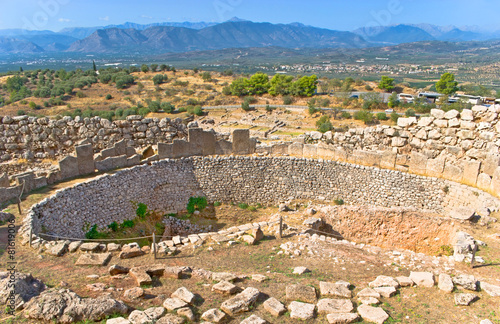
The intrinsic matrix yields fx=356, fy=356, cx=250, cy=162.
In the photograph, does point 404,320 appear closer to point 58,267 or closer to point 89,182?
point 58,267

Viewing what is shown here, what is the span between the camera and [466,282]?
24.9 ft

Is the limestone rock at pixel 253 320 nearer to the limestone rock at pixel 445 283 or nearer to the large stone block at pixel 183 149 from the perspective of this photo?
the limestone rock at pixel 445 283

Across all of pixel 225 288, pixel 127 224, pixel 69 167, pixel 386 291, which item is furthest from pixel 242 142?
pixel 386 291

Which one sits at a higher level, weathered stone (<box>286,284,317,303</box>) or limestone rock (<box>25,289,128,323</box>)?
limestone rock (<box>25,289,128,323</box>)

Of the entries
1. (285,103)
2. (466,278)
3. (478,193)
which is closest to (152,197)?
(466,278)

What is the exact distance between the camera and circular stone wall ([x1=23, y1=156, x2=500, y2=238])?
12.5 metres

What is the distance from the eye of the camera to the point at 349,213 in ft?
45.9

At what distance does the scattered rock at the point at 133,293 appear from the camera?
6957mm

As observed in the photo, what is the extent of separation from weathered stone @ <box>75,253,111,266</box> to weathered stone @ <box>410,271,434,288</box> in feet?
24.1

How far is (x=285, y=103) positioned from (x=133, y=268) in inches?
2086

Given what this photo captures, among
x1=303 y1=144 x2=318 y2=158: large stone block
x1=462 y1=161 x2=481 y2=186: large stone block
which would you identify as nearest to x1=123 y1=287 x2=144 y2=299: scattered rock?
x1=303 y1=144 x2=318 y2=158: large stone block

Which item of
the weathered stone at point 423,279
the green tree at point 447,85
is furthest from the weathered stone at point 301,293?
the green tree at point 447,85

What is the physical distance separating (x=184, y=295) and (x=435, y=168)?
11.9 m

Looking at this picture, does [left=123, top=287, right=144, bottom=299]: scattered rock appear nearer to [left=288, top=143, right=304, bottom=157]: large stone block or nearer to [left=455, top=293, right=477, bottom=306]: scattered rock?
[left=455, top=293, right=477, bottom=306]: scattered rock
